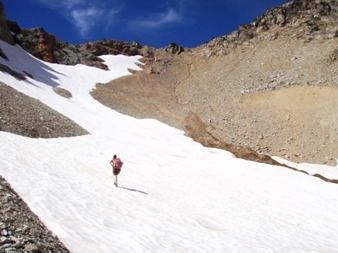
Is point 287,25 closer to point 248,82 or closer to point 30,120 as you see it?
point 248,82

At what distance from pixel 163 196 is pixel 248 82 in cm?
3633

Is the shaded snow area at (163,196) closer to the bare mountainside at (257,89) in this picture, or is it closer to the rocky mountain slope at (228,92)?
the rocky mountain slope at (228,92)

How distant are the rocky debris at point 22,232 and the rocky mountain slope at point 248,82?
21.8 m

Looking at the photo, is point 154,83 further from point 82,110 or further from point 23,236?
point 23,236

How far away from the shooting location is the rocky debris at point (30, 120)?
21.9 meters

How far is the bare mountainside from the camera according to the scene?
32.1 meters

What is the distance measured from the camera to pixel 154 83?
55469 mm

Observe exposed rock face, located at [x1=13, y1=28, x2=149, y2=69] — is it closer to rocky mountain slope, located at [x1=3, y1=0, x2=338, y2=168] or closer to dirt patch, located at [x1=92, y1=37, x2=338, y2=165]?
rocky mountain slope, located at [x1=3, y1=0, x2=338, y2=168]

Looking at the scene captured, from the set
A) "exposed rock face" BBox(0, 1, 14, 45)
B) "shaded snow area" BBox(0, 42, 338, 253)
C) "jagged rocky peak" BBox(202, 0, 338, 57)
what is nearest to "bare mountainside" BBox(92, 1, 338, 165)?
"jagged rocky peak" BBox(202, 0, 338, 57)

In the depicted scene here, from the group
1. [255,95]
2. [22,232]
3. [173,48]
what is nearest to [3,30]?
[173,48]

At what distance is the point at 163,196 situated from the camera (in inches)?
575

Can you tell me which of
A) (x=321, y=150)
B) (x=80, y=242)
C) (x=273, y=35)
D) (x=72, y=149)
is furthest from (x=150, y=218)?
(x=273, y=35)

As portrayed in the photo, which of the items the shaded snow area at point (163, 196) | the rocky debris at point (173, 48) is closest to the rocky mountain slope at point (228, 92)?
the rocky debris at point (173, 48)

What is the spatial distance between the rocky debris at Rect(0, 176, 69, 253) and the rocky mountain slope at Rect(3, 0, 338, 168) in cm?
2176
